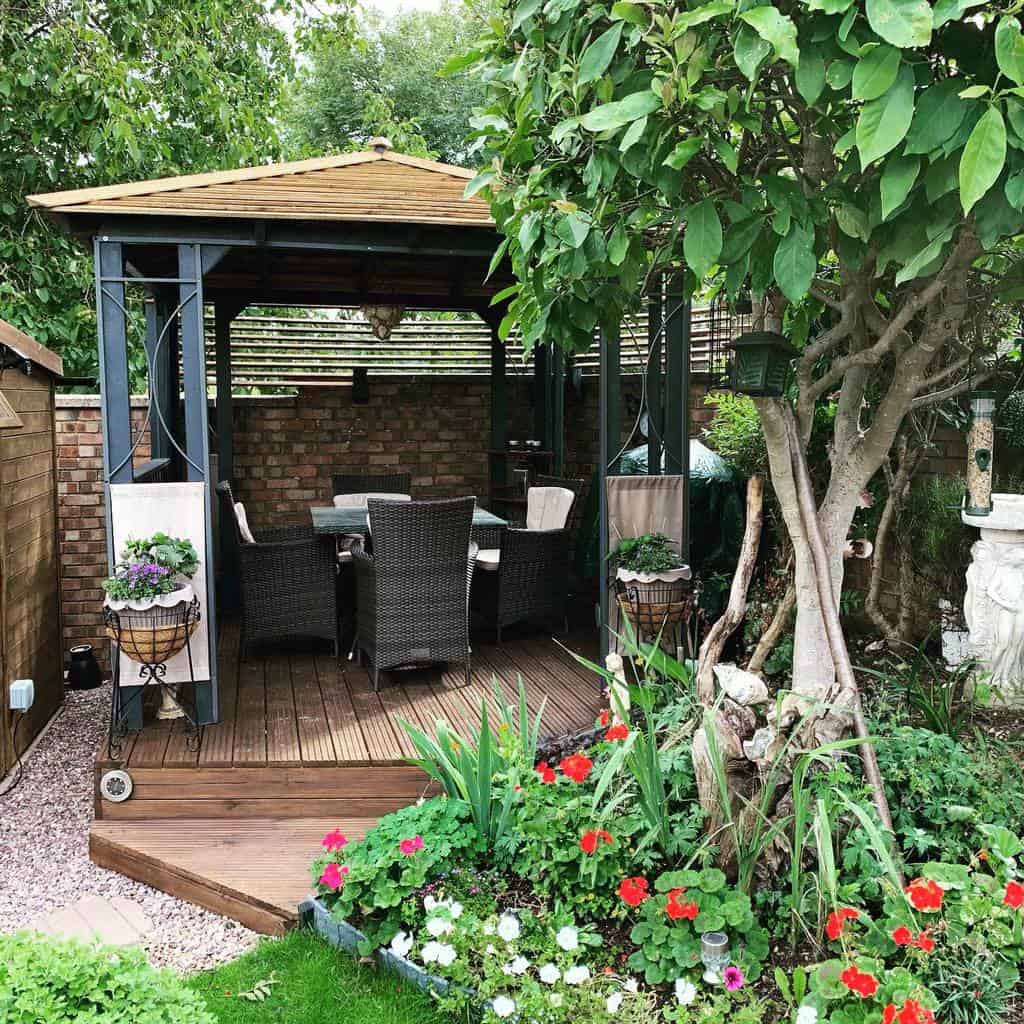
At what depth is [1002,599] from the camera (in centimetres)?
388

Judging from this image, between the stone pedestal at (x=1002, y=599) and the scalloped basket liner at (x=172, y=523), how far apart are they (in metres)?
3.23

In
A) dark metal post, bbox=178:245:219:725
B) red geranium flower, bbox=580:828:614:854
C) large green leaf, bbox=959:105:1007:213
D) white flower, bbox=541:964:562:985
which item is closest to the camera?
large green leaf, bbox=959:105:1007:213

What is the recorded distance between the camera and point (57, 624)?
18.7 feet

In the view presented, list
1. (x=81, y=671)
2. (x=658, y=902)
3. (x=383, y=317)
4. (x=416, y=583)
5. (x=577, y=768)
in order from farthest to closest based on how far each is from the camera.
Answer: (x=383, y=317)
(x=81, y=671)
(x=416, y=583)
(x=577, y=768)
(x=658, y=902)

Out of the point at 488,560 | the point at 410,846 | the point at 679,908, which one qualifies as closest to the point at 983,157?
the point at 679,908

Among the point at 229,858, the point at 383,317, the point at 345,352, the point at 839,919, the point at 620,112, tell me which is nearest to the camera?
the point at 620,112

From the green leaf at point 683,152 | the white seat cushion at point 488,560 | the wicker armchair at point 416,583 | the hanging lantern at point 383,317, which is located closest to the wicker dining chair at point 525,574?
the white seat cushion at point 488,560

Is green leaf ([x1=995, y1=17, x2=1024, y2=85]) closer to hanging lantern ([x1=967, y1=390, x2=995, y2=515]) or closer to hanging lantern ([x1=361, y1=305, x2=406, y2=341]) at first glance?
hanging lantern ([x1=967, y1=390, x2=995, y2=515])

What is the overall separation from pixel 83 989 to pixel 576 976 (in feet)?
3.87

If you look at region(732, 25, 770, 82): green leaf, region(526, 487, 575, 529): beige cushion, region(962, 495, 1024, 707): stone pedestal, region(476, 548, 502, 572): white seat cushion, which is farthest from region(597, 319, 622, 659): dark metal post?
region(732, 25, 770, 82): green leaf

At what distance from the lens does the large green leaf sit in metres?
1.58

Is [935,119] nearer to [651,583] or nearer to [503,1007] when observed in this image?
[503,1007]

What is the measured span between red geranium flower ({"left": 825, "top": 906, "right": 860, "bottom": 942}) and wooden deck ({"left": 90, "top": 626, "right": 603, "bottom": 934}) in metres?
1.72

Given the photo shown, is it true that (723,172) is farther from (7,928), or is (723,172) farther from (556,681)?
(7,928)
